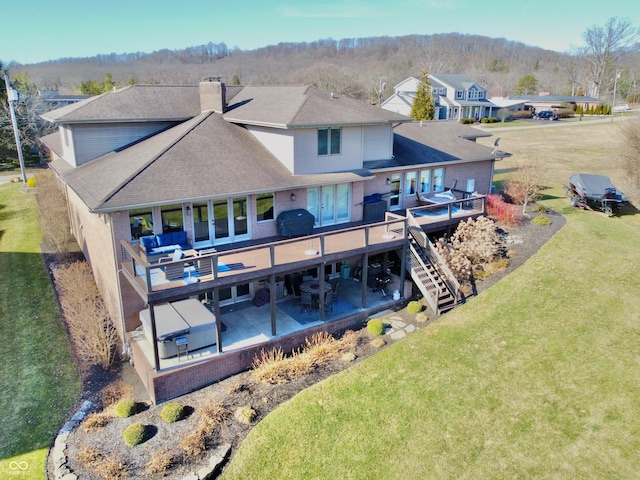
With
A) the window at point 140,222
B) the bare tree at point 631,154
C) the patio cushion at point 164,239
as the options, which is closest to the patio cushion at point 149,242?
the patio cushion at point 164,239

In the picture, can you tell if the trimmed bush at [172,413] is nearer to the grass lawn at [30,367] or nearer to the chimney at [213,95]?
the grass lawn at [30,367]

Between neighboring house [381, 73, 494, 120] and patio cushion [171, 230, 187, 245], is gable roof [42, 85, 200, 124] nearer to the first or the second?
patio cushion [171, 230, 187, 245]

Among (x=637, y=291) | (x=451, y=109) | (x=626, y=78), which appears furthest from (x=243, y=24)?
(x=637, y=291)

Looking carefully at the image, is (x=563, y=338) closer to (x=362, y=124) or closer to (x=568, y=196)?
(x=362, y=124)

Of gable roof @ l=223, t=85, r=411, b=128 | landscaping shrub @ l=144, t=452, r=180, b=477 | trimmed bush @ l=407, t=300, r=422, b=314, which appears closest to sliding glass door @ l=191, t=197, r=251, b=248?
gable roof @ l=223, t=85, r=411, b=128

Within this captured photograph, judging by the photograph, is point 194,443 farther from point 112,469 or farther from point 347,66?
point 347,66
